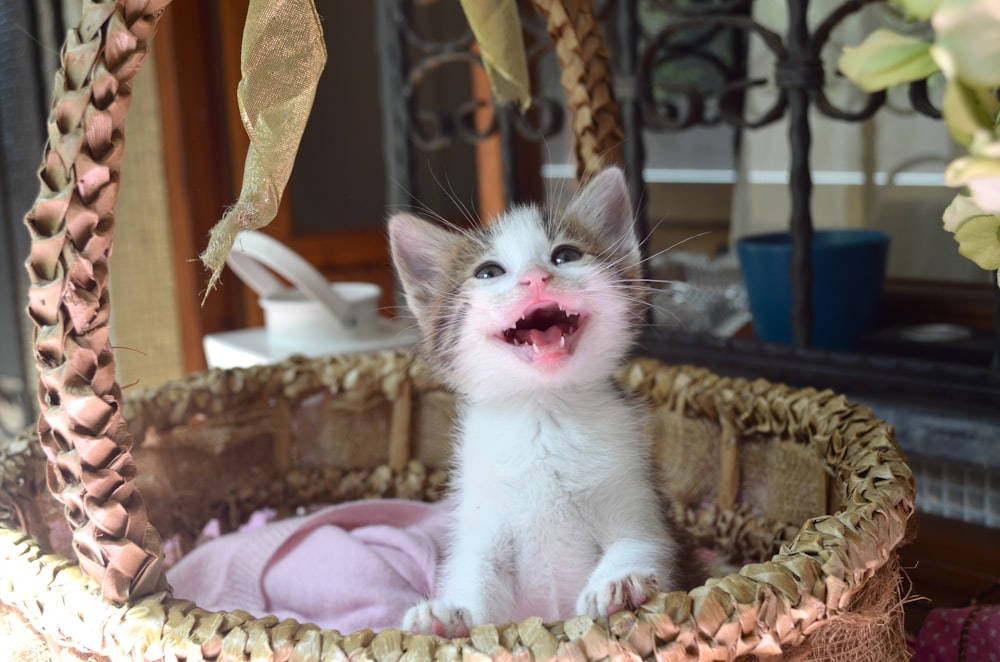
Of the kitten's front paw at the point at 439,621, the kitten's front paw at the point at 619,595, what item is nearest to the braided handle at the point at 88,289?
the kitten's front paw at the point at 439,621

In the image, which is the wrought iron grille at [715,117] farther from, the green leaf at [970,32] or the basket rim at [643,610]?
the green leaf at [970,32]

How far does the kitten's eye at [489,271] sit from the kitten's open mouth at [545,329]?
6cm

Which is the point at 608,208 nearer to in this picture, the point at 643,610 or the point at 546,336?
the point at 546,336

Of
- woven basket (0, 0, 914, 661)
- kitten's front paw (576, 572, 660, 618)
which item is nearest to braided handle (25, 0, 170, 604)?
woven basket (0, 0, 914, 661)

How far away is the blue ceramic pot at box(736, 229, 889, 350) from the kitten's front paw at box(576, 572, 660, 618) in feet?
2.63

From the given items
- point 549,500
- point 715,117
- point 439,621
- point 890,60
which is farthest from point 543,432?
→ point 715,117

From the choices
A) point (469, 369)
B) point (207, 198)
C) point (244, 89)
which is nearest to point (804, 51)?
point (469, 369)

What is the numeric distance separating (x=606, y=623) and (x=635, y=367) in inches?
21.6

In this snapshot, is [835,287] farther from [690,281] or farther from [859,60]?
[859,60]

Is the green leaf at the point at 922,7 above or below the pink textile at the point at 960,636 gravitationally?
above

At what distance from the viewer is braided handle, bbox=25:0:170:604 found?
500 mm

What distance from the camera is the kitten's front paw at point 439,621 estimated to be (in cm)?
60

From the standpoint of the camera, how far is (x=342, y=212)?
101 inches

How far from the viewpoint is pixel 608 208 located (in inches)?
32.6
